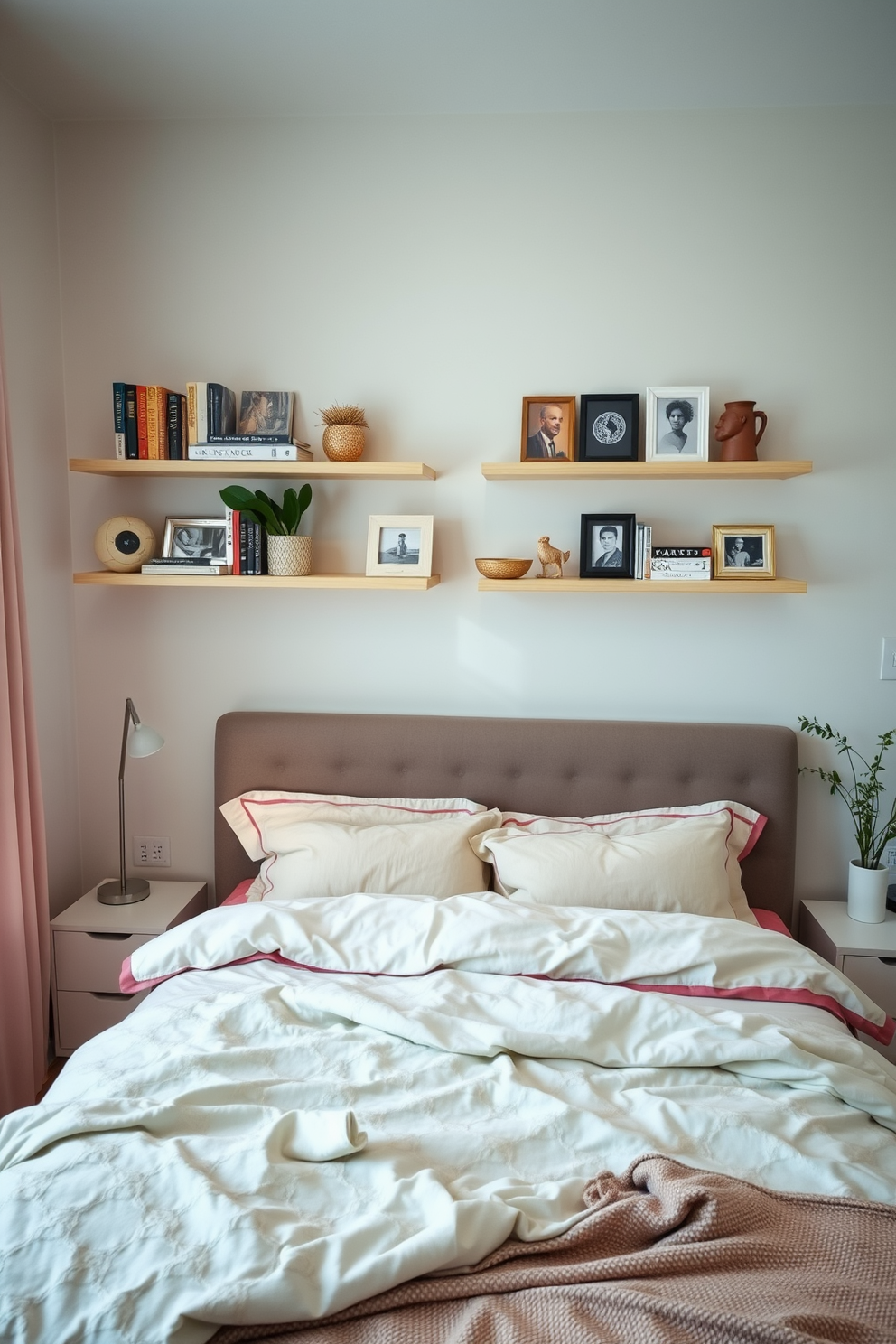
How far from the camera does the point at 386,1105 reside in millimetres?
1625

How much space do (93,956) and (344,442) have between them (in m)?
1.60

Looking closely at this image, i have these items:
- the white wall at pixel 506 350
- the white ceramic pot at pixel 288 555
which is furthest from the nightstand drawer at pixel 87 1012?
the white ceramic pot at pixel 288 555

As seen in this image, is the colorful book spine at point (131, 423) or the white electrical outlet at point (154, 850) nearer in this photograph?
the colorful book spine at point (131, 423)

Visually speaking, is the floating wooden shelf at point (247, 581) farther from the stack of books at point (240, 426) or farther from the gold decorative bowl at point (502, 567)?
the stack of books at point (240, 426)

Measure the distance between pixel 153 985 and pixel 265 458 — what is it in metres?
1.41

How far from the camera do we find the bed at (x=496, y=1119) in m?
1.18

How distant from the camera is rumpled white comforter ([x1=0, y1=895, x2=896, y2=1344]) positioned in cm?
121

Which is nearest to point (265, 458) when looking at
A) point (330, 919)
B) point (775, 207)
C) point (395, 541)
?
point (395, 541)

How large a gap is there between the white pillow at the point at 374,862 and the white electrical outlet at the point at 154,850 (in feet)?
1.70

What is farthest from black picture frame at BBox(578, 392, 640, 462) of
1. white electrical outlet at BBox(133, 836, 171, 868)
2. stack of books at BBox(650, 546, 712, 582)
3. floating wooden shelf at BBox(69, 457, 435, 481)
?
white electrical outlet at BBox(133, 836, 171, 868)

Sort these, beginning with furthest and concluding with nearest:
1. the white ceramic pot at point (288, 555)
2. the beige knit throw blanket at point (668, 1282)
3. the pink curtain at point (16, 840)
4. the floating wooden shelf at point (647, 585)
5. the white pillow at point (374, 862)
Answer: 1. the white ceramic pot at point (288, 555)
2. the floating wooden shelf at point (647, 585)
3. the white pillow at point (374, 862)
4. the pink curtain at point (16, 840)
5. the beige knit throw blanket at point (668, 1282)

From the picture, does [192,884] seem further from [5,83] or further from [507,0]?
[507,0]

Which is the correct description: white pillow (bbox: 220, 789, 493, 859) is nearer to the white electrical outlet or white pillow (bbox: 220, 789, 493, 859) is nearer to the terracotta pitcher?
the white electrical outlet

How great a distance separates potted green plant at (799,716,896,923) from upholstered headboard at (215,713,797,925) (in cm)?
14
